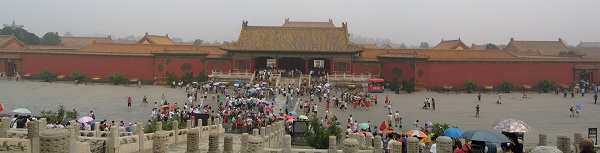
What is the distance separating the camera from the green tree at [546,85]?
4191cm

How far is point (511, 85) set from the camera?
41594 millimetres

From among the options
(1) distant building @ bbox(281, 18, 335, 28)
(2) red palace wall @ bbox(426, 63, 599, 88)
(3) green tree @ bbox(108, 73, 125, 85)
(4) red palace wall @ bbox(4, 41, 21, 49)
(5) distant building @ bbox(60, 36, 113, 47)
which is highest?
(1) distant building @ bbox(281, 18, 335, 28)

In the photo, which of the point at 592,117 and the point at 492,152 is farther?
the point at 592,117

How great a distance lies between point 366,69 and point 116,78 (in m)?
21.7

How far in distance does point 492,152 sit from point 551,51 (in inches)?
2411

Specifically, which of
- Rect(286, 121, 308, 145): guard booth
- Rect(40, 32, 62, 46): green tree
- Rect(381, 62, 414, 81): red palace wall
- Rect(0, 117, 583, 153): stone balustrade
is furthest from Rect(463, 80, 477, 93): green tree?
Rect(40, 32, 62, 46): green tree

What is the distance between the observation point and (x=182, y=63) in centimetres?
4475

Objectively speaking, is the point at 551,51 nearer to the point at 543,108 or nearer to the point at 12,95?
the point at 543,108

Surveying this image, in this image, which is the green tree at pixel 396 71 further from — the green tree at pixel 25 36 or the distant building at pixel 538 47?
the green tree at pixel 25 36

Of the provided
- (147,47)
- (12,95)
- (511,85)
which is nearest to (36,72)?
(147,47)

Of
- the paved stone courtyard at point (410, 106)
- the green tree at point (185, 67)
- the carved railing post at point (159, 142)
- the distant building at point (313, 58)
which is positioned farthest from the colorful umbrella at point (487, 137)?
the green tree at point (185, 67)

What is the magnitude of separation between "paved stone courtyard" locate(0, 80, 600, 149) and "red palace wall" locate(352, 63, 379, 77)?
5.32 m

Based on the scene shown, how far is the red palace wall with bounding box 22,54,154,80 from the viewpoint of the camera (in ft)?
147

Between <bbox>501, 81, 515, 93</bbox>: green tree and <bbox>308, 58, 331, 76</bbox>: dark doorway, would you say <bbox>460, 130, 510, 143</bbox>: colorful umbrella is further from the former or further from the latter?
<bbox>308, 58, 331, 76</bbox>: dark doorway
